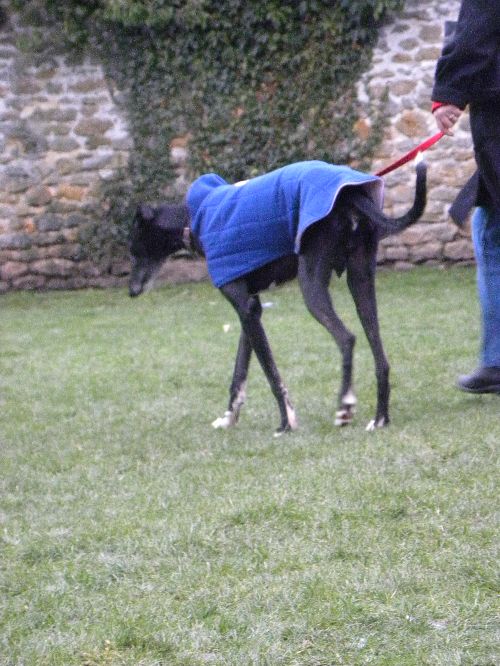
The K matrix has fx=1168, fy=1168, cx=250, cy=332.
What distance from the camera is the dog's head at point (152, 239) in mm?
6004

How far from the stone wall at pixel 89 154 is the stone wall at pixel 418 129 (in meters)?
0.01

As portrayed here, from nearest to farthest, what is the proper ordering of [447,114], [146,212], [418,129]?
[447,114] → [146,212] → [418,129]

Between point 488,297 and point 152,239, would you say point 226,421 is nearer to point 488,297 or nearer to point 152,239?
point 152,239

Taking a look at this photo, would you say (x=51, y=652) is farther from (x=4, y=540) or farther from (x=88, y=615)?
(x=4, y=540)

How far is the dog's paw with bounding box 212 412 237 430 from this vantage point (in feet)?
19.0

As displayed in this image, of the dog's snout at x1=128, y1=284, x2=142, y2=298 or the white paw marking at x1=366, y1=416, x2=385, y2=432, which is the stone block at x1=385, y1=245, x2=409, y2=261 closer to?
the dog's snout at x1=128, y1=284, x2=142, y2=298

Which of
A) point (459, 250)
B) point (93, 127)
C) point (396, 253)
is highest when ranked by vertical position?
point (93, 127)

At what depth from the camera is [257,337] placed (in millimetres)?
5680

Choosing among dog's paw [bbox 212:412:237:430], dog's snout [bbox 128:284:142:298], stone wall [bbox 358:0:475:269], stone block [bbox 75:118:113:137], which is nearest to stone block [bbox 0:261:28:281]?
stone block [bbox 75:118:113:137]

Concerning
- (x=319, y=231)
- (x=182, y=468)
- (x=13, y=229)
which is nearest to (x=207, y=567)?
(x=182, y=468)

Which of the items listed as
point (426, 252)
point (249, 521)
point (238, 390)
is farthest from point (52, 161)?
point (249, 521)

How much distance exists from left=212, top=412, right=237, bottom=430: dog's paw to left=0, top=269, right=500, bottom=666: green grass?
0.20 feet

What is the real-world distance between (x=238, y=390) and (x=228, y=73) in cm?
736

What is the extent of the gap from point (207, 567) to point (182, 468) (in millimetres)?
1455
